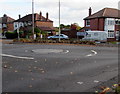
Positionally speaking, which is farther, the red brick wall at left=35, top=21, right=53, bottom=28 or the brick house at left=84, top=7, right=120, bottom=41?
the red brick wall at left=35, top=21, right=53, bottom=28

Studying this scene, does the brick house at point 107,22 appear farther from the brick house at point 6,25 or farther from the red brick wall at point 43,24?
the brick house at point 6,25

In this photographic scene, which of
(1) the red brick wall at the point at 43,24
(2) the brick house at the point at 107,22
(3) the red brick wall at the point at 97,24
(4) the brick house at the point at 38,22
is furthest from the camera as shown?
(1) the red brick wall at the point at 43,24

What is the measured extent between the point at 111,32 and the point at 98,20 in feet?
12.8

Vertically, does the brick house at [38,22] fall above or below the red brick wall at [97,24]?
above

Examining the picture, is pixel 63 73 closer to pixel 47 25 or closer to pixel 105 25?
pixel 105 25

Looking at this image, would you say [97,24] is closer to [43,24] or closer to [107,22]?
[107,22]

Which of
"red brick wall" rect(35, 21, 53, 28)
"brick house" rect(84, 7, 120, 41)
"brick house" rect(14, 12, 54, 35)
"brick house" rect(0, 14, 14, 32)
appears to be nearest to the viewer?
"brick house" rect(84, 7, 120, 41)

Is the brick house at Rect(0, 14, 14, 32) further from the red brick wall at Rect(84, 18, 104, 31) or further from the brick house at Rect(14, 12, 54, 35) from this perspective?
the red brick wall at Rect(84, 18, 104, 31)

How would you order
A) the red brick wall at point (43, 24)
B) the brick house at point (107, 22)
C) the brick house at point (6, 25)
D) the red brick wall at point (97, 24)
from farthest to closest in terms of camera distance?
1. the brick house at point (6, 25)
2. the red brick wall at point (43, 24)
3. the red brick wall at point (97, 24)
4. the brick house at point (107, 22)

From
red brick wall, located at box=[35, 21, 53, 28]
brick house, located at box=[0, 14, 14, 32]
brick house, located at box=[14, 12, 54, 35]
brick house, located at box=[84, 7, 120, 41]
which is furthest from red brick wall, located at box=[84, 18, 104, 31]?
brick house, located at box=[0, 14, 14, 32]

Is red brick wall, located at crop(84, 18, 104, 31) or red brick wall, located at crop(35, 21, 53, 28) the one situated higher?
red brick wall, located at crop(35, 21, 53, 28)

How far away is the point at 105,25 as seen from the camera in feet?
137

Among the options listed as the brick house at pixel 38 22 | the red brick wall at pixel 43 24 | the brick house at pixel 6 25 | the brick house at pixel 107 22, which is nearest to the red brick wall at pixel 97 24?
the brick house at pixel 107 22

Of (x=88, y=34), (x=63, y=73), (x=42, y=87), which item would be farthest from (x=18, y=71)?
(x=88, y=34)
